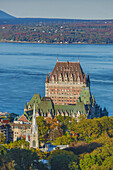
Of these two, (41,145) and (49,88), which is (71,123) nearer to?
(41,145)

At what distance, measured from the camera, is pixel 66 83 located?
11069 centimetres

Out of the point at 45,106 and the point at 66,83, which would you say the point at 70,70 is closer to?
the point at 66,83

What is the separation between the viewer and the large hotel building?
109625 millimetres

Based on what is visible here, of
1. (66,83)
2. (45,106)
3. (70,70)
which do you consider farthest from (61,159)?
(70,70)

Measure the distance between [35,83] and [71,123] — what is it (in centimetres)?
6352

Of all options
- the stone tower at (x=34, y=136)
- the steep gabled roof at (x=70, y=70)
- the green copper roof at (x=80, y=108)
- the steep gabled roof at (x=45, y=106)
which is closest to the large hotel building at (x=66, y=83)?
the steep gabled roof at (x=70, y=70)

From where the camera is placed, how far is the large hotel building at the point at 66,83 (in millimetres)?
109625

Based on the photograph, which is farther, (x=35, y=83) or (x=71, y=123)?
(x=35, y=83)

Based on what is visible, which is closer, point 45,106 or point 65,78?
point 45,106

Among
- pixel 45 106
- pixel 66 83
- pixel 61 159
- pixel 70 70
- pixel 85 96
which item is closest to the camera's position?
pixel 61 159

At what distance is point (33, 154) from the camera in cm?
6275

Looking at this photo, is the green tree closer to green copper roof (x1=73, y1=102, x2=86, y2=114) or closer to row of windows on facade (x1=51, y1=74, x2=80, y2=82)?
green copper roof (x1=73, y1=102, x2=86, y2=114)

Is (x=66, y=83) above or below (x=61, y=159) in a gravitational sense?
above

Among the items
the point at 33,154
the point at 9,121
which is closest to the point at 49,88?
the point at 9,121
